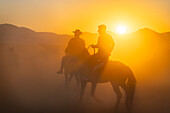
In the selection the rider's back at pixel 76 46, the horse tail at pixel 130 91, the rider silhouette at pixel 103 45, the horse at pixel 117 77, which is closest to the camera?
the horse tail at pixel 130 91

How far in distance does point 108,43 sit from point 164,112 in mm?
2965

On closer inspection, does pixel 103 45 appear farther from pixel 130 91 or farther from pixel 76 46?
→ pixel 130 91

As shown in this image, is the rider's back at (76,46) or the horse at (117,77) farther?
the rider's back at (76,46)

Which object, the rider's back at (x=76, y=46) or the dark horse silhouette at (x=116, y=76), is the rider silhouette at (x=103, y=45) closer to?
the dark horse silhouette at (x=116, y=76)

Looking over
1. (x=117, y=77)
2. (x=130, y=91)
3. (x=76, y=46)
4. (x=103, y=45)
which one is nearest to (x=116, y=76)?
(x=117, y=77)

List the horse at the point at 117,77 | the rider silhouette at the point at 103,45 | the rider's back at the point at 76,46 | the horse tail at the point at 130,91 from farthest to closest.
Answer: the rider's back at the point at 76,46, the rider silhouette at the point at 103,45, the horse at the point at 117,77, the horse tail at the point at 130,91

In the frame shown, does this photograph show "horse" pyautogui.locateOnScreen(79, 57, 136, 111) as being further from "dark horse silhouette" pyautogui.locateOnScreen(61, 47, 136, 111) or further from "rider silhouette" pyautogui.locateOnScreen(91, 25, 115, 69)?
"rider silhouette" pyautogui.locateOnScreen(91, 25, 115, 69)

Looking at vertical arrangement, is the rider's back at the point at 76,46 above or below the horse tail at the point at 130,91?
above

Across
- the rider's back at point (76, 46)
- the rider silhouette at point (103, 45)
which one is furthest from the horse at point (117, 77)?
the rider's back at point (76, 46)

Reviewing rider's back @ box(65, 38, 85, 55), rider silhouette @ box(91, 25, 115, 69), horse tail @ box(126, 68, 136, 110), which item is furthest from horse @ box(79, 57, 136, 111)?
rider's back @ box(65, 38, 85, 55)

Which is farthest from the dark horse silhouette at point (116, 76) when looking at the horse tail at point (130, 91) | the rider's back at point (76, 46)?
the rider's back at point (76, 46)

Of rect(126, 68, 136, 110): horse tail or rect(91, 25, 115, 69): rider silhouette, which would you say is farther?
rect(91, 25, 115, 69): rider silhouette

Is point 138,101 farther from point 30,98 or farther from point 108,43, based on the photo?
point 30,98

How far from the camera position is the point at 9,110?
28.6ft
